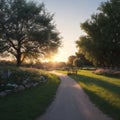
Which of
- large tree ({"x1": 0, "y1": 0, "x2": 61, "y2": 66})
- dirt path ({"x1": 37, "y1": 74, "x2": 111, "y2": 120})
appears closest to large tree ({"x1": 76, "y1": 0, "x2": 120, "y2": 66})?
large tree ({"x1": 0, "y1": 0, "x2": 61, "y2": 66})

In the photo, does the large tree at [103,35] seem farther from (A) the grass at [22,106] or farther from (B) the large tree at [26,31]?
(A) the grass at [22,106]

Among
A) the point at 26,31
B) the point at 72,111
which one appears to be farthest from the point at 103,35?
the point at 72,111

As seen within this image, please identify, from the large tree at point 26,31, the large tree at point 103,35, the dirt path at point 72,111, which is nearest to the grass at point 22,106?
the dirt path at point 72,111

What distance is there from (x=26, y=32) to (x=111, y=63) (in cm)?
2500

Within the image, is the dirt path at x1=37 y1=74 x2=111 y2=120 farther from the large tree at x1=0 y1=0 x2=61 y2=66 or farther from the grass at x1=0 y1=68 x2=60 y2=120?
the large tree at x1=0 y1=0 x2=61 y2=66

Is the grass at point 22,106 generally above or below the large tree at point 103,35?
below

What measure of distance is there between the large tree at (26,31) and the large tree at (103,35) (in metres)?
12.0

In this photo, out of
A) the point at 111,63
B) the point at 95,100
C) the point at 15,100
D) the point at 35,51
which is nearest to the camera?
the point at 15,100

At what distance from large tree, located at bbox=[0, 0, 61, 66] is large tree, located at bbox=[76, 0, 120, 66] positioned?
12.0 meters

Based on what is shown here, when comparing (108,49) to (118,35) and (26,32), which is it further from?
(26,32)

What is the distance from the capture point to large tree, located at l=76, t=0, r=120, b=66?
53.5m

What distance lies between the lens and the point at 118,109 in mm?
12203

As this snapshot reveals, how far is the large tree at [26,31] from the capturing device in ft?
135

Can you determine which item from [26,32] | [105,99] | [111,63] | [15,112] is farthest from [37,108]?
[111,63]
